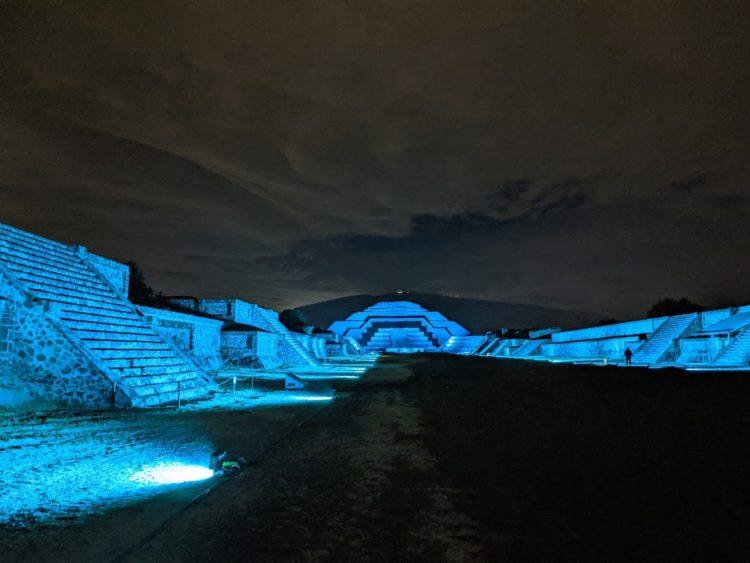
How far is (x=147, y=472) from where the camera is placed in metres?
5.26

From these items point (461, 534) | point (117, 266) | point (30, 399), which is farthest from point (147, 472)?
point (117, 266)

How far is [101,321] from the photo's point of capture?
12.4 metres

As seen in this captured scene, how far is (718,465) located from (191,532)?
6.00 metres

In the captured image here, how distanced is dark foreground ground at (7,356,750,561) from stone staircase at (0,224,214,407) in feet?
17.6

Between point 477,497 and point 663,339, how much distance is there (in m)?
32.2

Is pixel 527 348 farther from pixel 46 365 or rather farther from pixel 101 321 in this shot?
pixel 46 365

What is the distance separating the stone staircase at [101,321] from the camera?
1085 cm

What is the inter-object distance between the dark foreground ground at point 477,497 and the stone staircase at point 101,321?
5356 mm

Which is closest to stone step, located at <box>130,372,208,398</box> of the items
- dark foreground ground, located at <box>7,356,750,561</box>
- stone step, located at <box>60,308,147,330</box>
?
stone step, located at <box>60,308,147,330</box>

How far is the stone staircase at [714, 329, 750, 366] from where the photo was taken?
78.5 feet

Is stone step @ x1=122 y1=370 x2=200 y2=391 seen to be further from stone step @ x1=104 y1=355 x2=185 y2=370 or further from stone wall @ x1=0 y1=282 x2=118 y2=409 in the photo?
stone wall @ x1=0 y1=282 x2=118 y2=409

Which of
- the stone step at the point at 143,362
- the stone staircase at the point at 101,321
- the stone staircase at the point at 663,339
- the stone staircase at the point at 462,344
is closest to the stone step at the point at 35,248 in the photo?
the stone staircase at the point at 101,321

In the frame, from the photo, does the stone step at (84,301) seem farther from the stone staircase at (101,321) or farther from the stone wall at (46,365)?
the stone wall at (46,365)

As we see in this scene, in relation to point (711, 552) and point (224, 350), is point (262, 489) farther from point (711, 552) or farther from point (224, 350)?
point (224, 350)
